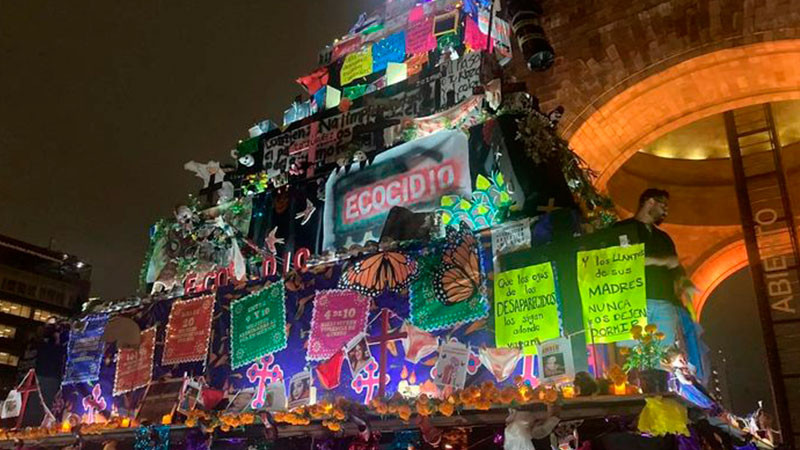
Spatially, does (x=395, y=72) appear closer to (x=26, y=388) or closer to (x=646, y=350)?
(x=646, y=350)

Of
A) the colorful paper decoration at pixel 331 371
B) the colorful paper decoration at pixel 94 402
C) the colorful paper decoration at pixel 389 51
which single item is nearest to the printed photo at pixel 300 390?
the colorful paper decoration at pixel 331 371

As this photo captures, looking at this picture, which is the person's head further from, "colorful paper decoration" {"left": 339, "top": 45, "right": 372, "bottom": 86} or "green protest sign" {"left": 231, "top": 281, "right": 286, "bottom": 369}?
"colorful paper decoration" {"left": 339, "top": 45, "right": 372, "bottom": 86}

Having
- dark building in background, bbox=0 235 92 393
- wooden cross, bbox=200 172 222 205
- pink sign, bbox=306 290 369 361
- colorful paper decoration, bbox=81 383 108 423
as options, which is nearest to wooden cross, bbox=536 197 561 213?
pink sign, bbox=306 290 369 361

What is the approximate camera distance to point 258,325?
10.8 m

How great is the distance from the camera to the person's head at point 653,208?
8.26 m

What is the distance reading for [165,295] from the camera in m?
12.5

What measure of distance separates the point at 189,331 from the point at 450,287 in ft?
17.4

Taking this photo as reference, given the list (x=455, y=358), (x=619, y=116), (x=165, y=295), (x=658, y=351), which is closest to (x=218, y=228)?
(x=165, y=295)

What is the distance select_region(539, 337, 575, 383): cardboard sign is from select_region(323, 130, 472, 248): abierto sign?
2.96 meters

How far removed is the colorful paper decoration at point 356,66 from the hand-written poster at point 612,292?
7.75 m

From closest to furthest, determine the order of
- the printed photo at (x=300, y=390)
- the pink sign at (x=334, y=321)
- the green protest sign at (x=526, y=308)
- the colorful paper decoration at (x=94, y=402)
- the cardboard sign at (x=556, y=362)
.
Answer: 1. the cardboard sign at (x=556, y=362)
2. the green protest sign at (x=526, y=308)
3. the printed photo at (x=300, y=390)
4. the pink sign at (x=334, y=321)
5. the colorful paper decoration at (x=94, y=402)

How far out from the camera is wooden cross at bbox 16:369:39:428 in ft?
42.7

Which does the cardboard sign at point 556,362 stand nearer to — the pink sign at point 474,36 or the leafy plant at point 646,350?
the leafy plant at point 646,350

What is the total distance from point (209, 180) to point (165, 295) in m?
3.07
